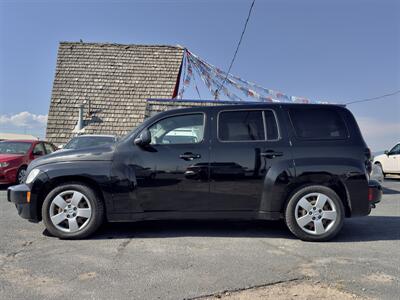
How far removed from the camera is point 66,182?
4.80 meters

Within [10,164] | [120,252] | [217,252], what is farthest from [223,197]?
[10,164]

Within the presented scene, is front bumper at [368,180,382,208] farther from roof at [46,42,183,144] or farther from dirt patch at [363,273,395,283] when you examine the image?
roof at [46,42,183,144]

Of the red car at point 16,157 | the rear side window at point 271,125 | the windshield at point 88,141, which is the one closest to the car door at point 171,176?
the rear side window at point 271,125

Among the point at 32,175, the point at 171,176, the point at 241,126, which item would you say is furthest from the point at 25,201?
the point at 241,126

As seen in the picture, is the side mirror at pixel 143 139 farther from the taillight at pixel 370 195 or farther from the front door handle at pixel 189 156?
the taillight at pixel 370 195

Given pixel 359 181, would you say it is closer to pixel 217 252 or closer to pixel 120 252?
pixel 217 252

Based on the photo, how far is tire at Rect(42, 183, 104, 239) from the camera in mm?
4715

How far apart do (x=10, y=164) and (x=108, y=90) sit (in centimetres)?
763

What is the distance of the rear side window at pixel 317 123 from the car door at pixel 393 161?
10768 millimetres

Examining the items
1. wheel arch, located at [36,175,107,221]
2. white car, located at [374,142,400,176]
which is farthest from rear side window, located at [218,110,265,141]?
white car, located at [374,142,400,176]

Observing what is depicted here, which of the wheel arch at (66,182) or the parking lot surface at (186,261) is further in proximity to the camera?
the wheel arch at (66,182)

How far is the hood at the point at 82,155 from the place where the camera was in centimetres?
477

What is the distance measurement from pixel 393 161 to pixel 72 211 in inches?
520

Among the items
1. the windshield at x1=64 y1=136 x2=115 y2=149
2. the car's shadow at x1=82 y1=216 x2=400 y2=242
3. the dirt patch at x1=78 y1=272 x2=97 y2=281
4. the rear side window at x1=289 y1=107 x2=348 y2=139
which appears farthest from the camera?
the windshield at x1=64 y1=136 x2=115 y2=149
